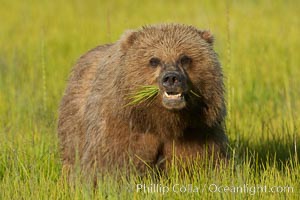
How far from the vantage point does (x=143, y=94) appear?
5.49 m

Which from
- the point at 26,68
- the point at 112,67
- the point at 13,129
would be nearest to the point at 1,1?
the point at 26,68

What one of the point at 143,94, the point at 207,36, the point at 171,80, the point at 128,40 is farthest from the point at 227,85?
the point at 171,80

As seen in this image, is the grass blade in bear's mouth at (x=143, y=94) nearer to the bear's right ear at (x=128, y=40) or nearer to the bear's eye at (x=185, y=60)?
the bear's eye at (x=185, y=60)

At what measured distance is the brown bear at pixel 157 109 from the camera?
5.60 metres

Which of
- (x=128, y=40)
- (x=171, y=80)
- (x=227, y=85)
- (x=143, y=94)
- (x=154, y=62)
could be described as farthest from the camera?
(x=227, y=85)

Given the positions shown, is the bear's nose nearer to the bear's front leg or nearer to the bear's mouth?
the bear's mouth

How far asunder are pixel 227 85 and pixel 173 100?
2.06m

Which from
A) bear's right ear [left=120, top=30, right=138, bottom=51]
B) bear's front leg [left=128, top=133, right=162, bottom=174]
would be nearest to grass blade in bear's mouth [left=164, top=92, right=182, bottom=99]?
bear's front leg [left=128, top=133, right=162, bottom=174]

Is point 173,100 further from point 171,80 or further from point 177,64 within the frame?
point 177,64

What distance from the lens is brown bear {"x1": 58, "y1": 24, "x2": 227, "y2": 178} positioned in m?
5.60

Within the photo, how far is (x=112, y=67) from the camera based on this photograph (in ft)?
19.6

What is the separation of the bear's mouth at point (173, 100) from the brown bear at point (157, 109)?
6 centimetres

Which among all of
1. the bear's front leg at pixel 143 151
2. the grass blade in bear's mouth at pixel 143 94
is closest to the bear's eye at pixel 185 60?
the grass blade in bear's mouth at pixel 143 94

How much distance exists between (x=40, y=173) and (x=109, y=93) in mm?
743
